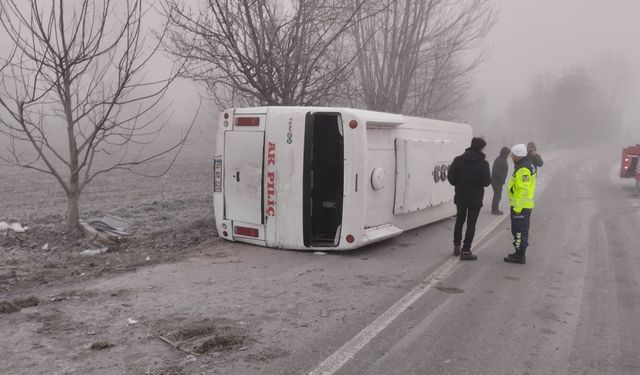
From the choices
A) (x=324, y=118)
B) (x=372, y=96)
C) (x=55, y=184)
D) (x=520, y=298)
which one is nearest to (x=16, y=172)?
(x=55, y=184)

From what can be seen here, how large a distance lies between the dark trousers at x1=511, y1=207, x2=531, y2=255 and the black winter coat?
559 millimetres

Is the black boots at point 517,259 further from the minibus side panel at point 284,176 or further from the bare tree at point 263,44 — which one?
the bare tree at point 263,44

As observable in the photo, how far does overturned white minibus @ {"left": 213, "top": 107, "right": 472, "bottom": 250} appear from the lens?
21.9 ft

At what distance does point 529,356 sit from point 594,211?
10257 millimetres

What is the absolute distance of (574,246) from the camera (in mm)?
8164

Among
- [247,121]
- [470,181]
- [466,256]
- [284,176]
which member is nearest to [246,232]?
[284,176]

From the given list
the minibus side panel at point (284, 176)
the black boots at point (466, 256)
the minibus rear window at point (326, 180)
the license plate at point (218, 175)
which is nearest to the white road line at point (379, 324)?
the black boots at point (466, 256)

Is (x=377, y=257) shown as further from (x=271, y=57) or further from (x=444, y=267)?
(x=271, y=57)

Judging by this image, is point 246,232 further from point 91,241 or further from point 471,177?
point 471,177

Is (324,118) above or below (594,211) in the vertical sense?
above

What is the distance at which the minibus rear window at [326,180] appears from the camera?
7082 millimetres

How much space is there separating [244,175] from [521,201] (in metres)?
3.87

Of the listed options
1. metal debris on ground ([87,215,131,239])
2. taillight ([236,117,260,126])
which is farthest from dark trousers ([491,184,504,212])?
metal debris on ground ([87,215,131,239])

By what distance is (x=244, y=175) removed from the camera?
7.03 m
